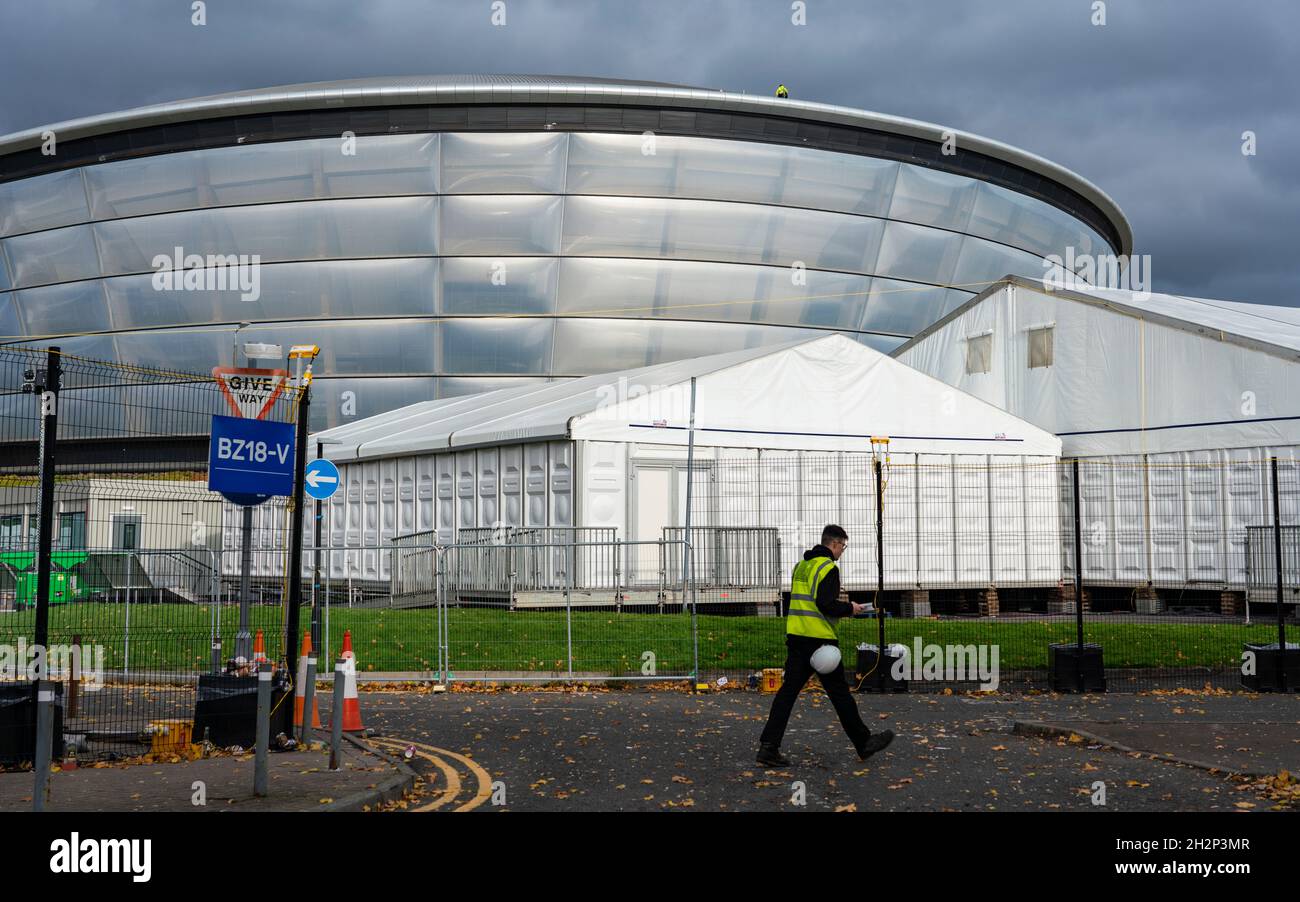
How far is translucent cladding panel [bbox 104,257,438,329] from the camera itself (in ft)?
165

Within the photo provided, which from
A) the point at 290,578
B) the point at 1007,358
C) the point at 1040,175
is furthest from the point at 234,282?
the point at 290,578

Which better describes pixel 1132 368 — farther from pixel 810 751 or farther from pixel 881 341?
pixel 881 341

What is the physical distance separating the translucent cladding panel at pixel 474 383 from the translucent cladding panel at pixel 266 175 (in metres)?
7.74

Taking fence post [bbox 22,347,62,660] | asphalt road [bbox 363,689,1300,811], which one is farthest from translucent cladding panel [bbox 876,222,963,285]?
fence post [bbox 22,347,62,660]

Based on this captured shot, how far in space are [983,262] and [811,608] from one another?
49358mm

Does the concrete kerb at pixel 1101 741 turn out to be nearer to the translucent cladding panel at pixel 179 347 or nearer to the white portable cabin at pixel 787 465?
the white portable cabin at pixel 787 465

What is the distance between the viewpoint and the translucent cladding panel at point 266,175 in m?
51.1

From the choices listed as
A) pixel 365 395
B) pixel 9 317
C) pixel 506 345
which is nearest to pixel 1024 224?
pixel 506 345

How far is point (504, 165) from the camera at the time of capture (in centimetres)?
5081

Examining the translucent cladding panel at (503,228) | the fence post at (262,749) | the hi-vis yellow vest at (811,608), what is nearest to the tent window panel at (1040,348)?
the translucent cladding panel at (503,228)
